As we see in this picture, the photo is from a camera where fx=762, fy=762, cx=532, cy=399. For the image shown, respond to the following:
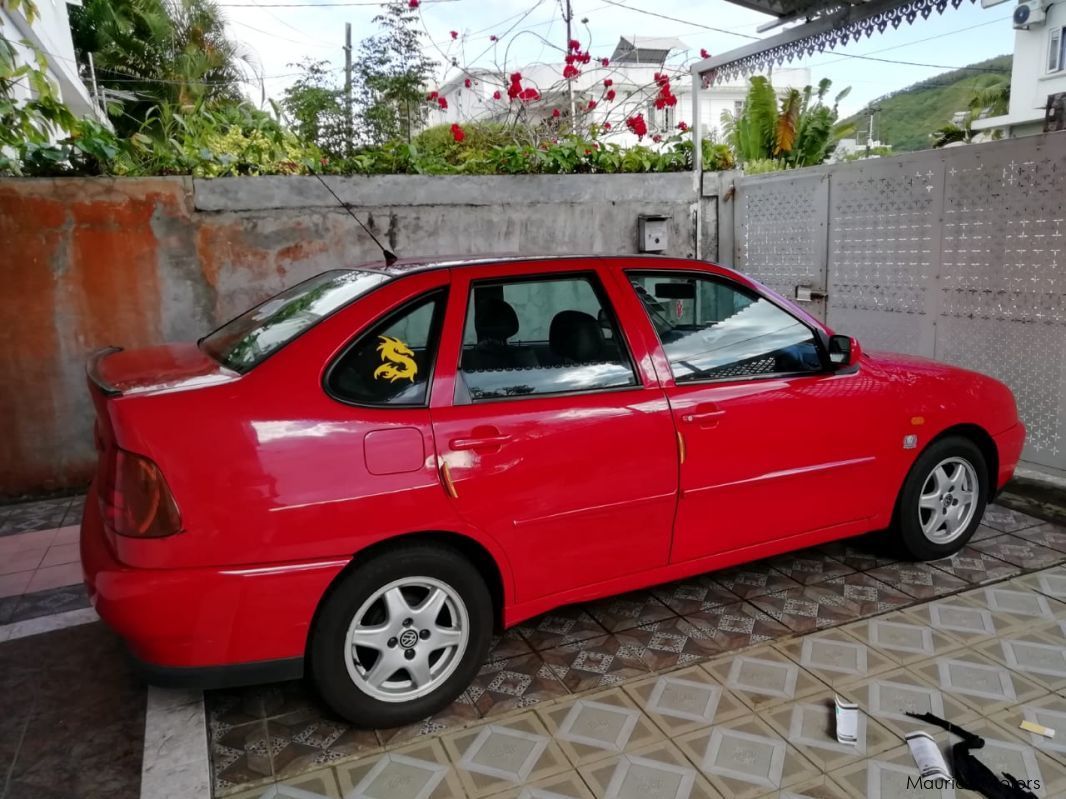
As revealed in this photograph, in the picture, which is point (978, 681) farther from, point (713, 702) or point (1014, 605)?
point (713, 702)

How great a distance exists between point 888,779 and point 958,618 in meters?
1.31

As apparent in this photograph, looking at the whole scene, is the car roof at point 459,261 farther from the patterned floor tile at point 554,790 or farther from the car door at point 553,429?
the patterned floor tile at point 554,790

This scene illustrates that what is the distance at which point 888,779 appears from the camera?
2488 millimetres

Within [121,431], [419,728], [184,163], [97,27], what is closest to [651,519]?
[419,728]

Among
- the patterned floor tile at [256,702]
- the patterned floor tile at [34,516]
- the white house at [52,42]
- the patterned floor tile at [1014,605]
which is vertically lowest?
the patterned floor tile at [1014,605]

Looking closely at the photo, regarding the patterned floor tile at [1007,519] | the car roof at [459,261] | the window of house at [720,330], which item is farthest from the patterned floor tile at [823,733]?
the patterned floor tile at [1007,519]

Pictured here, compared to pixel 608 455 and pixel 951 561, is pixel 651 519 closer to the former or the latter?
pixel 608 455

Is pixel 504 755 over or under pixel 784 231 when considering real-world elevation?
under

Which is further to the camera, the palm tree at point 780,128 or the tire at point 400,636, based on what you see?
the palm tree at point 780,128

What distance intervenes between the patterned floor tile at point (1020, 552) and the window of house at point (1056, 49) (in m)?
29.3

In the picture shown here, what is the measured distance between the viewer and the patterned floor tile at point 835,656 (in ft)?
10.1

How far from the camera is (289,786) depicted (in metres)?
2.52

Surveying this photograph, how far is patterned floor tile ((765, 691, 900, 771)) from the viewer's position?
260 cm

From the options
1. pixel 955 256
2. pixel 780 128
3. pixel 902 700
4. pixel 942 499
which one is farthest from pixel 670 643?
pixel 780 128
